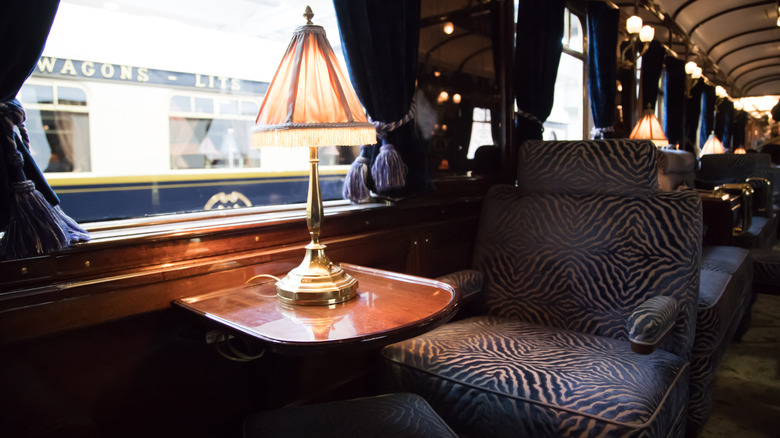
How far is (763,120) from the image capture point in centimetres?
1761

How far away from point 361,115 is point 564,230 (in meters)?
1.07

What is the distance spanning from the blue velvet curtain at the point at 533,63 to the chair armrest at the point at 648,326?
6.37ft

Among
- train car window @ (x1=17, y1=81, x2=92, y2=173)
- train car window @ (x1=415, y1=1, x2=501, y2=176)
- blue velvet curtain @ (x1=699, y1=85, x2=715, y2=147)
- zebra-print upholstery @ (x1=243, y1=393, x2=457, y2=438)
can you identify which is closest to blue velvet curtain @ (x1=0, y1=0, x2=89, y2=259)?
zebra-print upholstery @ (x1=243, y1=393, x2=457, y2=438)

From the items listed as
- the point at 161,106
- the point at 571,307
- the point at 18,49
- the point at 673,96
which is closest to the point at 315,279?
the point at 18,49

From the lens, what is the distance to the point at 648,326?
1473mm

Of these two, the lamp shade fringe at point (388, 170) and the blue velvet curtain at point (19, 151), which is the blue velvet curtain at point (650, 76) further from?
the blue velvet curtain at point (19, 151)

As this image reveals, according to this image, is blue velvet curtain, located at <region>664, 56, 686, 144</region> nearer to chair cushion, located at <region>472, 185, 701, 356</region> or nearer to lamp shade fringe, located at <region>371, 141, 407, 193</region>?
chair cushion, located at <region>472, 185, 701, 356</region>

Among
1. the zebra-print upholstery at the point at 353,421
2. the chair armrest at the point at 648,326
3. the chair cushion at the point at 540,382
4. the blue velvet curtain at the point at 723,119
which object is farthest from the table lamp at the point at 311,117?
the blue velvet curtain at the point at 723,119

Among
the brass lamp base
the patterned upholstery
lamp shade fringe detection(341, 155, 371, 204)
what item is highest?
lamp shade fringe detection(341, 155, 371, 204)

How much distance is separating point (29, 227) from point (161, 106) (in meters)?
1.48

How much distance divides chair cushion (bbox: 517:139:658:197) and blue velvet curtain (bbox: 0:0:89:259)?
5.66ft

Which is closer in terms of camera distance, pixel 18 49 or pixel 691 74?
pixel 18 49

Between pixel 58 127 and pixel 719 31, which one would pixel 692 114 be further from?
pixel 58 127

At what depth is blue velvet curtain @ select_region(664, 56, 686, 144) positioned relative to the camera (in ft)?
25.2
